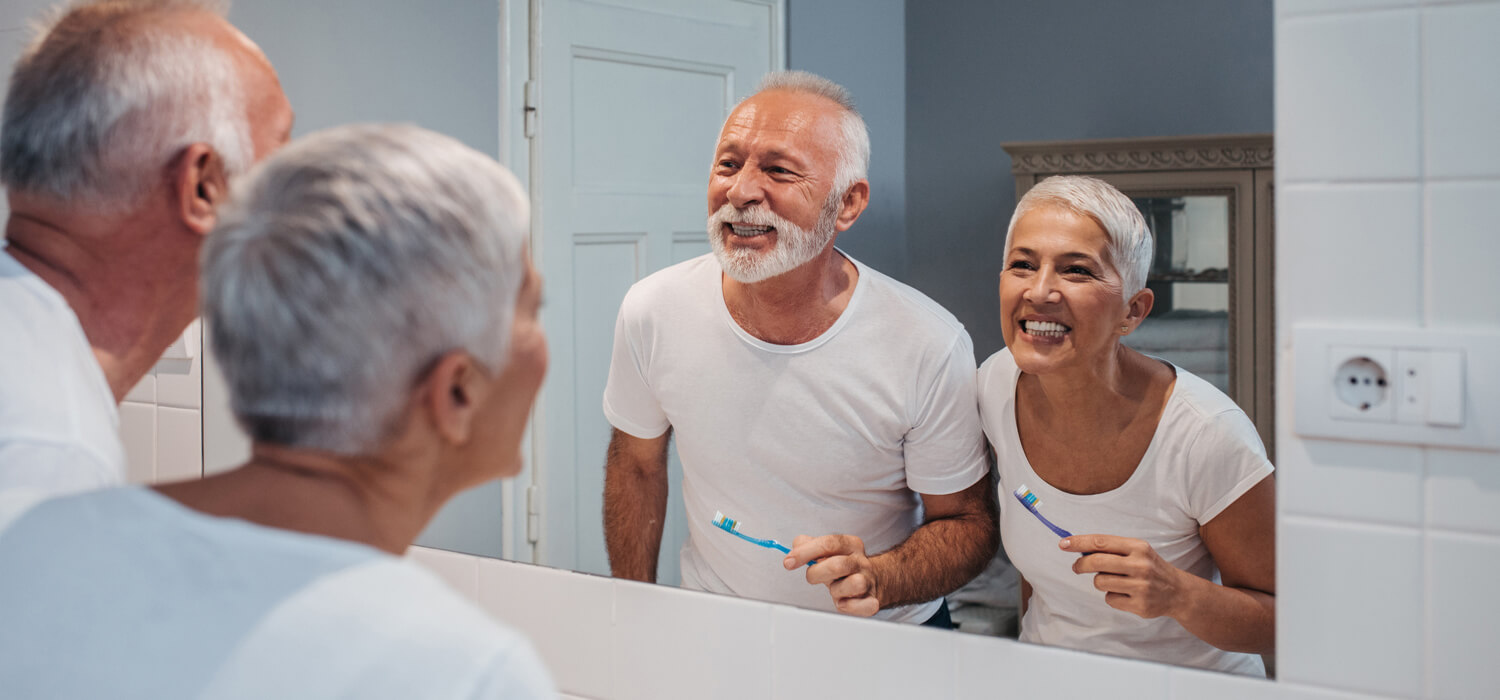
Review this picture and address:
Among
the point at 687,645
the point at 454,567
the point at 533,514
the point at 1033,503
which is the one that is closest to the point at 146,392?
the point at 454,567

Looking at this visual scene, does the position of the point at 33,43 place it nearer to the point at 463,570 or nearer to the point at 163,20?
the point at 163,20

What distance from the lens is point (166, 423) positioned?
66.7 inches

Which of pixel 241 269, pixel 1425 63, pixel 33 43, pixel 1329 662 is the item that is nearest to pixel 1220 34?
pixel 1425 63

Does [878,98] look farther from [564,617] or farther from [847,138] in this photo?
[564,617]

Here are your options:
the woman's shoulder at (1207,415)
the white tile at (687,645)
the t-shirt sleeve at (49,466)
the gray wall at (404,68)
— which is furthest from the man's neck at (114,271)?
the woman's shoulder at (1207,415)

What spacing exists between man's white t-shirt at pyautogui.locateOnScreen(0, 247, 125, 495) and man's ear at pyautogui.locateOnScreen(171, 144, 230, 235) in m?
0.12

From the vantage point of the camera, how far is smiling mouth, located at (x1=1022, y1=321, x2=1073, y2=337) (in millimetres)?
1051

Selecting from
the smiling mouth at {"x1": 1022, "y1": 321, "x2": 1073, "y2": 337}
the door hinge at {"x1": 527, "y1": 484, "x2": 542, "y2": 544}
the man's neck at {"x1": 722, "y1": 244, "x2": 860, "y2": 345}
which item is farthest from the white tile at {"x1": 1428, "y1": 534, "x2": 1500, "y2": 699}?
Result: the door hinge at {"x1": 527, "y1": 484, "x2": 542, "y2": 544}

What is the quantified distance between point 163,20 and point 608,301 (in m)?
0.53

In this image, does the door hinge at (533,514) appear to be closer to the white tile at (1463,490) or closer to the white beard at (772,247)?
the white beard at (772,247)

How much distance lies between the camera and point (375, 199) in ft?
2.00

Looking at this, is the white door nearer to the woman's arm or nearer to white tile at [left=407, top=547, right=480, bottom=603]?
white tile at [left=407, top=547, right=480, bottom=603]

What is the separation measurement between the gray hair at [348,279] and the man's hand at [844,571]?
598 millimetres

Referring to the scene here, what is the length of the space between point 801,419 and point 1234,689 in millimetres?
475
